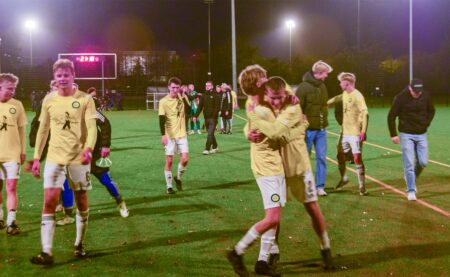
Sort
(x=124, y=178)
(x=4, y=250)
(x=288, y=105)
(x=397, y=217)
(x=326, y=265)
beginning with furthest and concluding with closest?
1. (x=124, y=178)
2. (x=397, y=217)
3. (x=4, y=250)
4. (x=326, y=265)
5. (x=288, y=105)

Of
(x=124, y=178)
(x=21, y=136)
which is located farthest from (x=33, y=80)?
(x=21, y=136)

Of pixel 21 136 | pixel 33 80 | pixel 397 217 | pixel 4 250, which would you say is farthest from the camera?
pixel 33 80

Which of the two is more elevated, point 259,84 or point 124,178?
point 259,84

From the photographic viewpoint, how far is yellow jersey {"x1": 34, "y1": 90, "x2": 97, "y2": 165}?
19.5 feet

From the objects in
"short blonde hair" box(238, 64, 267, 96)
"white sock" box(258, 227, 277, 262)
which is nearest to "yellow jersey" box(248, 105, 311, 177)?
"short blonde hair" box(238, 64, 267, 96)

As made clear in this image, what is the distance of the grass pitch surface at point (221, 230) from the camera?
19.4ft

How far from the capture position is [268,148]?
541 cm

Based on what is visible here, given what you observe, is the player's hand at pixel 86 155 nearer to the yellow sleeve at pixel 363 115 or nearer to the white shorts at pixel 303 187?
the white shorts at pixel 303 187

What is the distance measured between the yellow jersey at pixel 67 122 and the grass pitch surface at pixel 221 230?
1.14 meters

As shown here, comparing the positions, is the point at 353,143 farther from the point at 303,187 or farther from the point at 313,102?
the point at 303,187

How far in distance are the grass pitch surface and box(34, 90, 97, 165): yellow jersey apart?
44.9 inches

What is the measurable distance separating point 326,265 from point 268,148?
134 centimetres

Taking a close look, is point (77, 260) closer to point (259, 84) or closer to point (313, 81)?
point (259, 84)

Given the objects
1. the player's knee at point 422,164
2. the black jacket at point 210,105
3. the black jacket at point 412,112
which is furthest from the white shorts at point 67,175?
the black jacket at point 210,105
